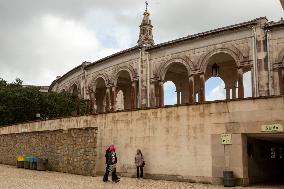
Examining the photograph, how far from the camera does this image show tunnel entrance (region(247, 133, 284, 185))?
16.1 m

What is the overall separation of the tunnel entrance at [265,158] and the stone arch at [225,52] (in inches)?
272

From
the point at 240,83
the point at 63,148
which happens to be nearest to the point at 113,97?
the point at 63,148

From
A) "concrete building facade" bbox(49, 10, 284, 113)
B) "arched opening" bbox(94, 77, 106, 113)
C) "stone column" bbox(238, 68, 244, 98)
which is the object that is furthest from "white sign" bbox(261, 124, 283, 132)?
"arched opening" bbox(94, 77, 106, 113)

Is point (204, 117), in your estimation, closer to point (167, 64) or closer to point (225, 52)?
point (225, 52)

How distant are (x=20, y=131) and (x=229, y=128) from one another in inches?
651

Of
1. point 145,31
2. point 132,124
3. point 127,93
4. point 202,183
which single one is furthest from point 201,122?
point 145,31

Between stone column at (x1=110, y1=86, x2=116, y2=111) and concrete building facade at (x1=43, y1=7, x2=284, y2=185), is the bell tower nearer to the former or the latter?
concrete building facade at (x1=43, y1=7, x2=284, y2=185)

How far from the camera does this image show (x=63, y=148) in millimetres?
21891

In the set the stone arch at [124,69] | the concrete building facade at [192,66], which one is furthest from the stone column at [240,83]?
the stone arch at [124,69]

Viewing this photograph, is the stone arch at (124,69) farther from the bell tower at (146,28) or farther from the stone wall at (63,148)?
the bell tower at (146,28)

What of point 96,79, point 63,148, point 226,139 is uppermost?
point 96,79

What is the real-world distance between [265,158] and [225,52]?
9178 mm

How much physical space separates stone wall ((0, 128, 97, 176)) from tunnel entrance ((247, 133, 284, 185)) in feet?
25.1

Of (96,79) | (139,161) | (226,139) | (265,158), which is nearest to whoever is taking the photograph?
(226,139)
